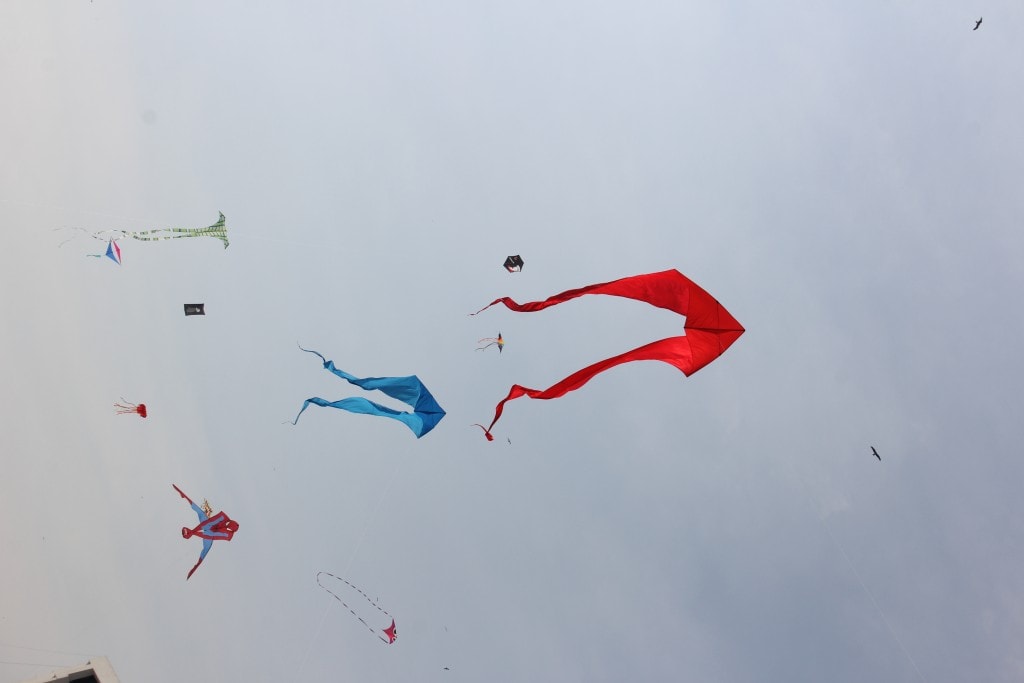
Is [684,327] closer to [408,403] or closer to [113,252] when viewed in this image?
[408,403]

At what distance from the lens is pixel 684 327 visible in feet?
66.3

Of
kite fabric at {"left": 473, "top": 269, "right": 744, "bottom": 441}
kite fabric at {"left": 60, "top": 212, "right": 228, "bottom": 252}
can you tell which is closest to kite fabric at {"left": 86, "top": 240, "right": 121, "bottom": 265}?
kite fabric at {"left": 60, "top": 212, "right": 228, "bottom": 252}

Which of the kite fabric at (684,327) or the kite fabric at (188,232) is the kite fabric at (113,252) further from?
the kite fabric at (684,327)

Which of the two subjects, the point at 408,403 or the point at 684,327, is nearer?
the point at 684,327

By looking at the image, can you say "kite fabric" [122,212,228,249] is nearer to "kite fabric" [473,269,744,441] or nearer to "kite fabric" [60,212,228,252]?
"kite fabric" [60,212,228,252]

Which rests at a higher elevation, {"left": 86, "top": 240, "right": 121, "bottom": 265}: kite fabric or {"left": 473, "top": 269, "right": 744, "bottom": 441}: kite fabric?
{"left": 86, "top": 240, "right": 121, "bottom": 265}: kite fabric

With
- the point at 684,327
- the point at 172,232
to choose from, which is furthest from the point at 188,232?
the point at 684,327

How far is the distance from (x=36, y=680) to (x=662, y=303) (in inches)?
1104

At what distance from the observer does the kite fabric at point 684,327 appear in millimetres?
19969

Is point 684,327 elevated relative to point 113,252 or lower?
lower

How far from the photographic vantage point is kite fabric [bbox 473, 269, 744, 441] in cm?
1997

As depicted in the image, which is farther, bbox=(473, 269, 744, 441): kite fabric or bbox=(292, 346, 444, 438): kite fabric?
bbox=(292, 346, 444, 438): kite fabric

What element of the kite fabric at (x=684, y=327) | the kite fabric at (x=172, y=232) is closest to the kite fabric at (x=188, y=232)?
the kite fabric at (x=172, y=232)

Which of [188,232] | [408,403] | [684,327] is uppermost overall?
[188,232]
